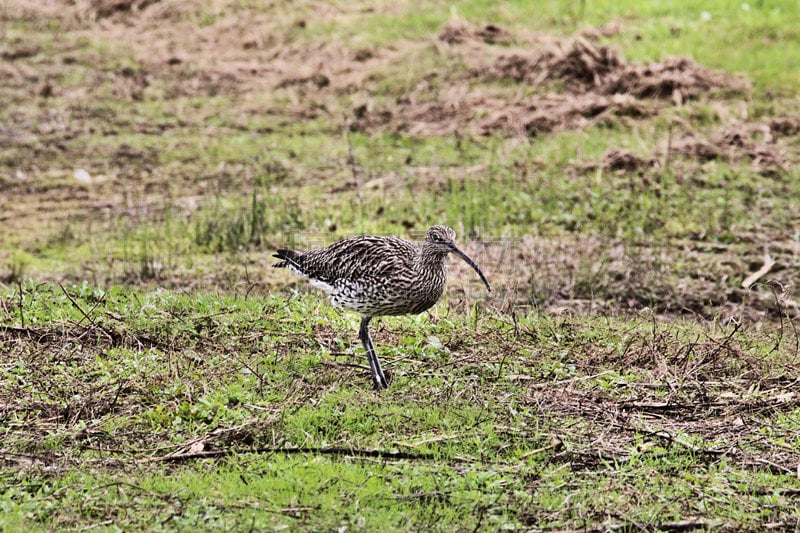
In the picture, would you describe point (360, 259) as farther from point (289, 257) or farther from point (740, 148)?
point (740, 148)

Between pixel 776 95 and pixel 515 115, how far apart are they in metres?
4.07

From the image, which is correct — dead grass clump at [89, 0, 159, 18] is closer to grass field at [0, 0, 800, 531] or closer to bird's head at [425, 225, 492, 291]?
grass field at [0, 0, 800, 531]

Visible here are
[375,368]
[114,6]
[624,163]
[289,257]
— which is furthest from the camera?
[114,6]

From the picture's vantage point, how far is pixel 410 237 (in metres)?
13.6

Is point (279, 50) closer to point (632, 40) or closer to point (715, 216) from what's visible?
point (632, 40)

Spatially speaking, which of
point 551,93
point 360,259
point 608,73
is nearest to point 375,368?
point 360,259

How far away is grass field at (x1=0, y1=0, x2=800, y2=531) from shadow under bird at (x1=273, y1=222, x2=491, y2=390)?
521 mm

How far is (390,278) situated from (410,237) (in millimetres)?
4885

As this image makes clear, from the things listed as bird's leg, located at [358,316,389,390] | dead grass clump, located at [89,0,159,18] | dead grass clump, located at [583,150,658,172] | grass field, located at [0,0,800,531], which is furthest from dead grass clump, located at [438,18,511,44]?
bird's leg, located at [358,316,389,390]

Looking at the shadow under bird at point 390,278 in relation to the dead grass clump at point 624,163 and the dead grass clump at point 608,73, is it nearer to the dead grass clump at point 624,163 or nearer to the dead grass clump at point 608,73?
the dead grass clump at point 624,163

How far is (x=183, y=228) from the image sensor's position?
14.3 metres

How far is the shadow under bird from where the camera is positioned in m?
8.80

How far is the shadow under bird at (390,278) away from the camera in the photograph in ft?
28.9

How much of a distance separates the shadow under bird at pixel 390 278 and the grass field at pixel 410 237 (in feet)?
1.71
